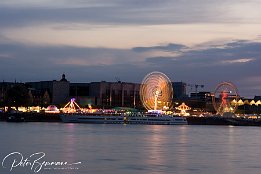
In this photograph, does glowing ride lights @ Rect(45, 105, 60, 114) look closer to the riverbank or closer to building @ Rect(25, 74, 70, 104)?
the riverbank

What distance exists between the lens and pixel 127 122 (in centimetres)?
11262

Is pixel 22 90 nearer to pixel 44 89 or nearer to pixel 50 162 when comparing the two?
pixel 44 89

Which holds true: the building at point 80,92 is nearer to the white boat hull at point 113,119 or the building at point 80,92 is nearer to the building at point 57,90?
the building at point 57,90

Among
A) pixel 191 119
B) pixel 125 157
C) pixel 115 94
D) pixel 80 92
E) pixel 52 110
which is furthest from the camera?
pixel 80 92

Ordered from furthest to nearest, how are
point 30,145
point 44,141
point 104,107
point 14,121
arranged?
1. point 104,107
2. point 14,121
3. point 44,141
4. point 30,145

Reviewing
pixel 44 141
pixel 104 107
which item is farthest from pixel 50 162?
pixel 104 107

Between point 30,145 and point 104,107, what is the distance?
9001 centimetres

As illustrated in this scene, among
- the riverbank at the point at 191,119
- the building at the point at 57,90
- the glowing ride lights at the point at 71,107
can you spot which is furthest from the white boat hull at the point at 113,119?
the building at the point at 57,90

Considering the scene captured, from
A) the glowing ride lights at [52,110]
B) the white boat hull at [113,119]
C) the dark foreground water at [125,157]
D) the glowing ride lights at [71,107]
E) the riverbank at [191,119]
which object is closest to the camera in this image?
the dark foreground water at [125,157]

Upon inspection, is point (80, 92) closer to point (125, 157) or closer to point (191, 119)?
point (191, 119)

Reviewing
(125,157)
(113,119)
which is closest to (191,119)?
(113,119)

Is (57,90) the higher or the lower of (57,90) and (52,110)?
the higher

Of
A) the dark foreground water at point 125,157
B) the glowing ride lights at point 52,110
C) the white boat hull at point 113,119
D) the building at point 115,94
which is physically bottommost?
the dark foreground water at point 125,157

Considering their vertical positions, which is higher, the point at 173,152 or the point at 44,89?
the point at 44,89
